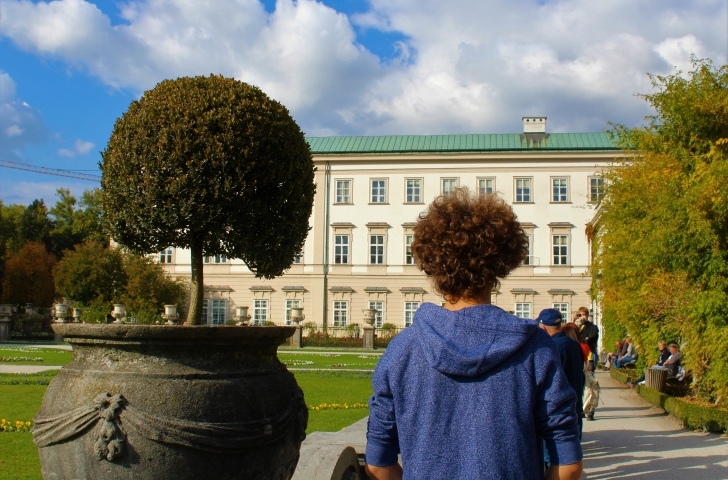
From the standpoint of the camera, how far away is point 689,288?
13195 mm

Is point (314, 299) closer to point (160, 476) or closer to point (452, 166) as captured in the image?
point (452, 166)

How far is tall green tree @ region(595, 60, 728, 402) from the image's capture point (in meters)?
12.3

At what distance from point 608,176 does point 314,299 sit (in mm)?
29147

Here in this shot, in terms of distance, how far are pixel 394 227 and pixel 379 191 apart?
2.58 metres

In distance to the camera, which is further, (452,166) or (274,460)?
(452,166)

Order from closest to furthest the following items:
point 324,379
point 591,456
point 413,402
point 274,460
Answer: point 413,402 → point 274,460 → point 591,456 → point 324,379

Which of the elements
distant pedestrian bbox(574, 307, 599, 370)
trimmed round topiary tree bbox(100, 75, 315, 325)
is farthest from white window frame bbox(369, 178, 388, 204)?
trimmed round topiary tree bbox(100, 75, 315, 325)

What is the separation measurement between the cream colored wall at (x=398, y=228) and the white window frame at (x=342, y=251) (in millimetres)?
293

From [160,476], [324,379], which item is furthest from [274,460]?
[324,379]

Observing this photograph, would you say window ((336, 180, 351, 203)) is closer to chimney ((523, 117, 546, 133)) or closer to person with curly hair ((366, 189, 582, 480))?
chimney ((523, 117, 546, 133))

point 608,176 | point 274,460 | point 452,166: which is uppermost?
point 452,166

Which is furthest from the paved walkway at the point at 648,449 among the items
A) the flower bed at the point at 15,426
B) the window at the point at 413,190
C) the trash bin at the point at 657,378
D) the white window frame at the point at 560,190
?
the window at the point at 413,190

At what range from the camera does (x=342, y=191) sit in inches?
1858

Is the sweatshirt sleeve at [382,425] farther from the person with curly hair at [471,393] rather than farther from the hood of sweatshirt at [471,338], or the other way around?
the hood of sweatshirt at [471,338]
